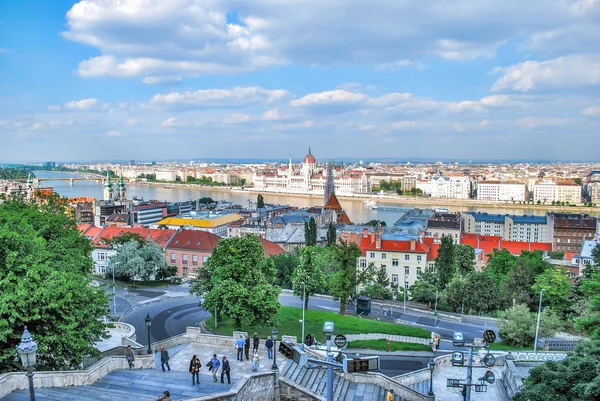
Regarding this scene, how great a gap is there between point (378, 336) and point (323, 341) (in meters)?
2.56

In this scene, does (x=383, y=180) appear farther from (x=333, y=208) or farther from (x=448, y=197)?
(x=333, y=208)

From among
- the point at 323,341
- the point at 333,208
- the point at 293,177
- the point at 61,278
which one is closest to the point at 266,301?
the point at 323,341

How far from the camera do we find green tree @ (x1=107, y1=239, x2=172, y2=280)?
32969 mm

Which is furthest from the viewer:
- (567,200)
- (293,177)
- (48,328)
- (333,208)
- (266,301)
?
(293,177)

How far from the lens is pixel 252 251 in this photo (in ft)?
66.7

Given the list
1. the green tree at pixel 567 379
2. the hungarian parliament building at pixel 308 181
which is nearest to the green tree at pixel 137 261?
the green tree at pixel 567 379

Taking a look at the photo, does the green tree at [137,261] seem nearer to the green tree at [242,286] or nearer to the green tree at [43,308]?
the green tree at [242,286]

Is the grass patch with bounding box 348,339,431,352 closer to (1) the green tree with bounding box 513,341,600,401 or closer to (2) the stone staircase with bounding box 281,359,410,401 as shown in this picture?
(2) the stone staircase with bounding box 281,359,410,401

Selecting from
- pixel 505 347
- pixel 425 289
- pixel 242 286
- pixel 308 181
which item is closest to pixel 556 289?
pixel 425 289

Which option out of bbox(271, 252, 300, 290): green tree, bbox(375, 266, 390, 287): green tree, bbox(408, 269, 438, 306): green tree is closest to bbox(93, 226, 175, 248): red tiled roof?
bbox(271, 252, 300, 290): green tree

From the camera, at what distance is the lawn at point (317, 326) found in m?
21.8

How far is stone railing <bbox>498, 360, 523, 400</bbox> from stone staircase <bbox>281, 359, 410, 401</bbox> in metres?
2.92

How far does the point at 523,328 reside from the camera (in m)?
21.4

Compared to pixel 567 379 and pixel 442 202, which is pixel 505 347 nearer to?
pixel 567 379
